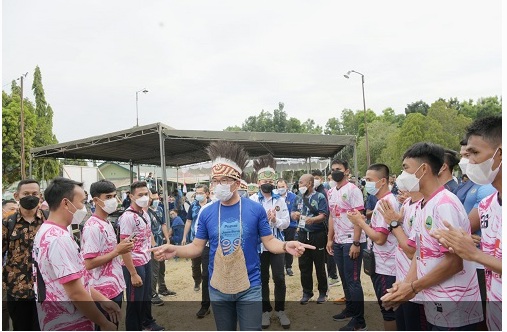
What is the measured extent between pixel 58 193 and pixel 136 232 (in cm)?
199

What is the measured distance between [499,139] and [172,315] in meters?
5.12

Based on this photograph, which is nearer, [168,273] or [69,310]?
[69,310]

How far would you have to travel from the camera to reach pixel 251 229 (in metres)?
3.26

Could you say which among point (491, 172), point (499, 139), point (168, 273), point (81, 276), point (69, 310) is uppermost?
Result: point (499, 139)

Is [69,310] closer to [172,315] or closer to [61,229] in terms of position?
[61,229]

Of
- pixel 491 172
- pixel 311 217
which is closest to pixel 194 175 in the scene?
pixel 311 217

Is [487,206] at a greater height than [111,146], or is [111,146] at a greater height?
[111,146]

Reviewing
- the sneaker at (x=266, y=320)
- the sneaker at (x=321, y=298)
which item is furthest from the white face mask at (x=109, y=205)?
the sneaker at (x=321, y=298)

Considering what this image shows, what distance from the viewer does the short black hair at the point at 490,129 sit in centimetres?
221

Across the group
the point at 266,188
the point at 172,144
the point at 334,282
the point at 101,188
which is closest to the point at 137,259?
the point at 101,188

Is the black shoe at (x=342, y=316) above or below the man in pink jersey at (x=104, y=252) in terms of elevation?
below

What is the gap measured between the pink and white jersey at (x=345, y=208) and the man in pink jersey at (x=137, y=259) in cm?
251

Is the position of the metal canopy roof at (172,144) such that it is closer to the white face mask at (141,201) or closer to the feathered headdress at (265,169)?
the feathered headdress at (265,169)

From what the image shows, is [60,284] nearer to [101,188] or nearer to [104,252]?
[104,252]
